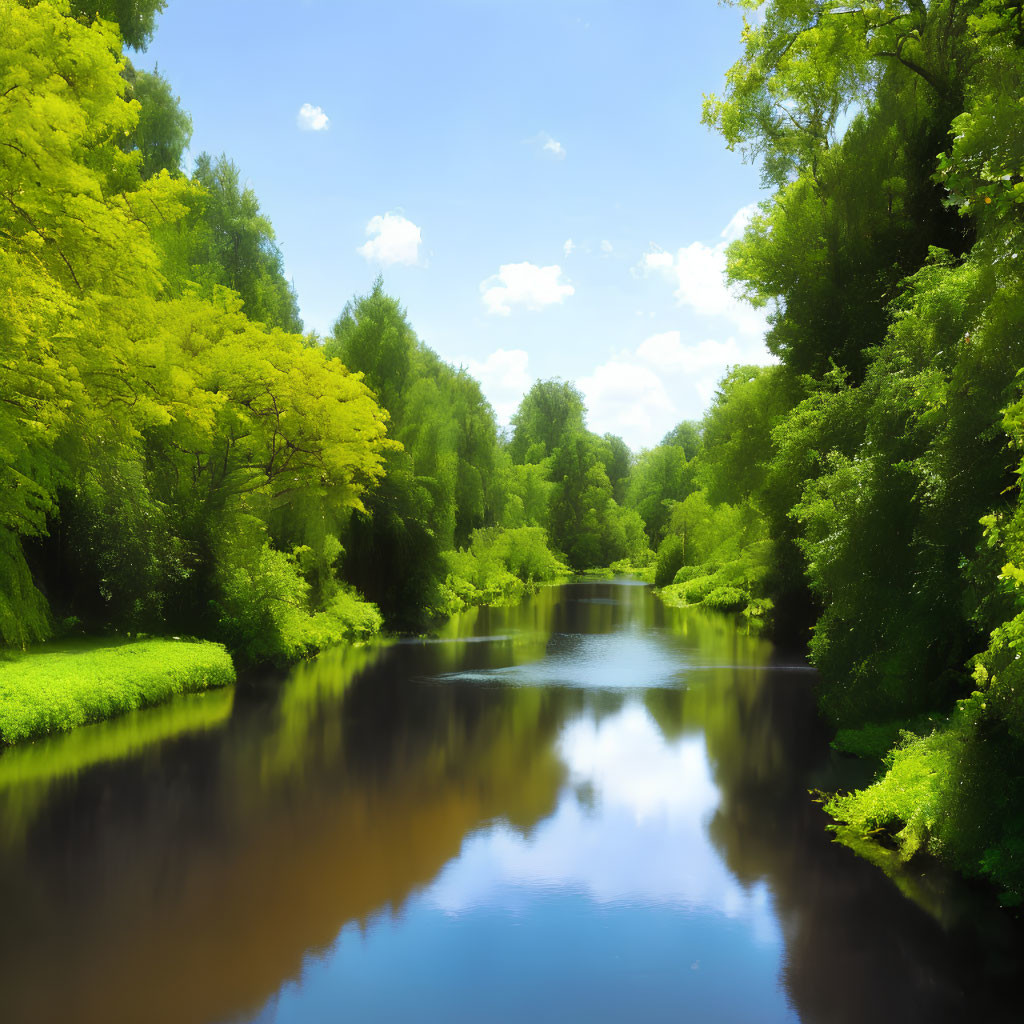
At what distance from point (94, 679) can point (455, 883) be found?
9.73m

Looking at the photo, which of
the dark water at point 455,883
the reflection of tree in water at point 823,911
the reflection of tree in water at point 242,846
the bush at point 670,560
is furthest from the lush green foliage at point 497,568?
the reflection of tree in water at point 823,911

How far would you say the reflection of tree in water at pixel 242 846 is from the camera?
7.66 meters

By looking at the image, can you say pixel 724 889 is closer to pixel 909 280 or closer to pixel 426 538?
pixel 909 280

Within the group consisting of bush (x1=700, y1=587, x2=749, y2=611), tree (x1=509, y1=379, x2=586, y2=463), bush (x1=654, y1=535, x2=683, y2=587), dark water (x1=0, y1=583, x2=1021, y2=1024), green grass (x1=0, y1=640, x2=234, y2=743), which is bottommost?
dark water (x1=0, y1=583, x2=1021, y2=1024)

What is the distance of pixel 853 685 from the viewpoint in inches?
611

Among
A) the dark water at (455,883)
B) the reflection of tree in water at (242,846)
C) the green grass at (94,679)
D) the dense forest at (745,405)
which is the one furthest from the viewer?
the green grass at (94,679)

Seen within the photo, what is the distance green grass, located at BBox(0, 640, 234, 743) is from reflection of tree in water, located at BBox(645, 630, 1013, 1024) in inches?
416

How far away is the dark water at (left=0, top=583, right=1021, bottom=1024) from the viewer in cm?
748

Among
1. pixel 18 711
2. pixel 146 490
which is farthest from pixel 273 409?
pixel 18 711

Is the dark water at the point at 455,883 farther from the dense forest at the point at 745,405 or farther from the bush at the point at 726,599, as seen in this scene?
the bush at the point at 726,599

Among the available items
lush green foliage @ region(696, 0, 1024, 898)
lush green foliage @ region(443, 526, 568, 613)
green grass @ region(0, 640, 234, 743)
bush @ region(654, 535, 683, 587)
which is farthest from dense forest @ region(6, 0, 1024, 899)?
bush @ region(654, 535, 683, 587)

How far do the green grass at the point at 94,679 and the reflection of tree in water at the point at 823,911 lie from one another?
34.7 ft

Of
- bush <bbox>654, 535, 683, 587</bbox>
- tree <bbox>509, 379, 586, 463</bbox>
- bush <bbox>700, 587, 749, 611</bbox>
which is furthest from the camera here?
tree <bbox>509, 379, 586, 463</bbox>

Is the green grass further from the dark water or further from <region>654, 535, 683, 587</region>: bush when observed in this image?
<region>654, 535, 683, 587</region>: bush
